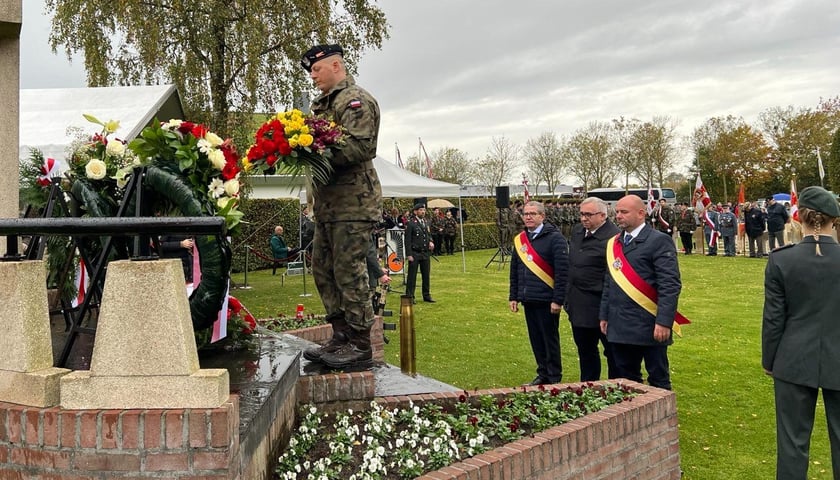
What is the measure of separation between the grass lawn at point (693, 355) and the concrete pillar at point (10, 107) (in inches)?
170

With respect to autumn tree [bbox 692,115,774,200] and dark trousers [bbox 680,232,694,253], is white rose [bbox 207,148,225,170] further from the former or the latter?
autumn tree [bbox 692,115,774,200]

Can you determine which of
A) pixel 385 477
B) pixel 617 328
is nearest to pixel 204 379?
pixel 385 477

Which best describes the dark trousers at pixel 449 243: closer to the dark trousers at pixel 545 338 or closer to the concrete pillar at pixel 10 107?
the dark trousers at pixel 545 338

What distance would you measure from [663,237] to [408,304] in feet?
7.29

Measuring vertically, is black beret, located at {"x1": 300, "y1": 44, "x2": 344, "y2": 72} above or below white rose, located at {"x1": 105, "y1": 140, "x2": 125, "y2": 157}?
above

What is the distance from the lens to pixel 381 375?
447 cm

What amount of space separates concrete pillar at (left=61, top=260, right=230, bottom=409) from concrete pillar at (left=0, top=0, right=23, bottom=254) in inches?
144

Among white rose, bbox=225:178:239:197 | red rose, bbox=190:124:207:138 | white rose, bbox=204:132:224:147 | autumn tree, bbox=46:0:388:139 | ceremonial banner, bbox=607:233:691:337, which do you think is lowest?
ceremonial banner, bbox=607:233:691:337

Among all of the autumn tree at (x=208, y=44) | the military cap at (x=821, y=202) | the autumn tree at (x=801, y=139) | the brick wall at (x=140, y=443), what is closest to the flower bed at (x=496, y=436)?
the brick wall at (x=140, y=443)

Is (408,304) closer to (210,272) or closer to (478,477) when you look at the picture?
(210,272)

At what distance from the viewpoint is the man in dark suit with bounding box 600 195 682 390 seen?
4.71 meters

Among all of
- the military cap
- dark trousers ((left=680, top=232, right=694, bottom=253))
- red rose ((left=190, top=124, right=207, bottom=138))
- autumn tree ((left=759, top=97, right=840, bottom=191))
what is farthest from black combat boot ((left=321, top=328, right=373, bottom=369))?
autumn tree ((left=759, top=97, right=840, bottom=191))

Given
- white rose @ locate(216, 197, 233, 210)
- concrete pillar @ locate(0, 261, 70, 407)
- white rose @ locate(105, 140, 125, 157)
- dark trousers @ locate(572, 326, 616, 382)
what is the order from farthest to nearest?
dark trousers @ locate(572, 326, 616, 382) → white rose @ locate(105, 140, 125, 157) → white rose @ locate(216, 197, 233, 210) → concrete pillar @ locate(0, 261, 70, 407)

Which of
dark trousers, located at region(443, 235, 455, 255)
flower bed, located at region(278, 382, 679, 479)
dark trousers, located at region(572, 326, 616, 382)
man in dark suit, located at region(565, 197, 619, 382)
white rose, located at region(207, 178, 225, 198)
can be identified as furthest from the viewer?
dark trousers, located at region(443, 235, 455, 255)
